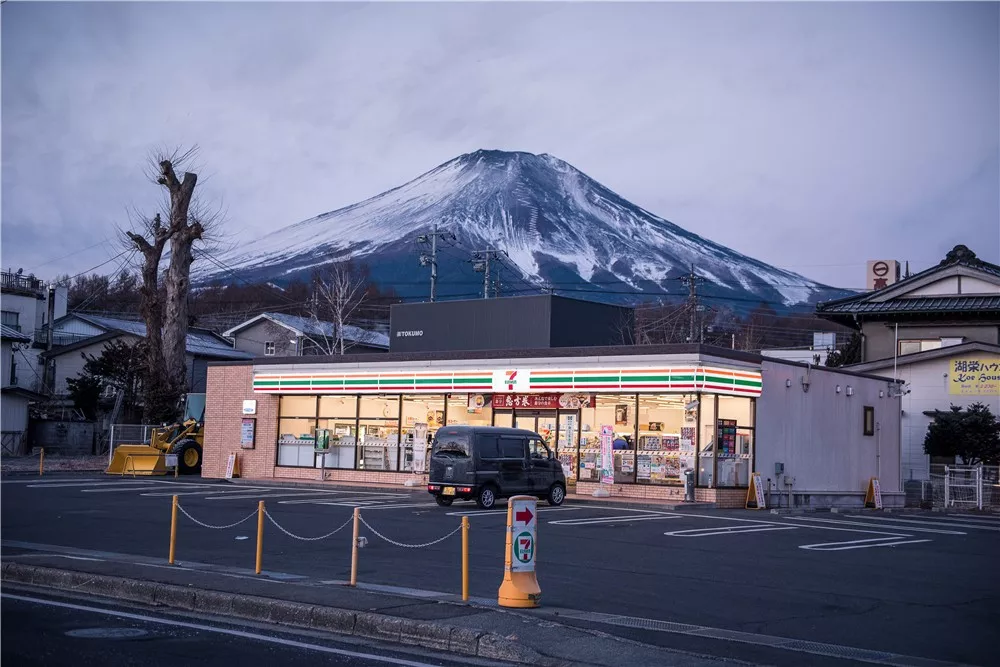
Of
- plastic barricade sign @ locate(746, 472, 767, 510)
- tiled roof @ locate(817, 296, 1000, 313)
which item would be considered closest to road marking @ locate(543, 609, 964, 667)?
plastic barricade sign @ locate(746, 472, 767, 510)

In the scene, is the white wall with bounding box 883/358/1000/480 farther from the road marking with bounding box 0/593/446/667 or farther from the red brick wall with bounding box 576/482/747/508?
A: the road marking with bounding box 0/593/446/667

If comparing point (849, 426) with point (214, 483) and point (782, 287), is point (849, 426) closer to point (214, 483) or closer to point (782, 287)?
point (214, 483)

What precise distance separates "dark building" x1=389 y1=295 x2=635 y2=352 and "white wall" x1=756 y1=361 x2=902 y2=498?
885cm

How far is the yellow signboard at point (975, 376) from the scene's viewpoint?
4131 centimetres

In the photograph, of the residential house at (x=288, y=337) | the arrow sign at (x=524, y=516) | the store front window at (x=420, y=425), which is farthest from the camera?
the residential house at (x=288, y=337)

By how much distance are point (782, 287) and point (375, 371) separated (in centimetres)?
17463

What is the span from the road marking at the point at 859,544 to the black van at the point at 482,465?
847 cm

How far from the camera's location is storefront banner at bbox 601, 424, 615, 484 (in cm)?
2941

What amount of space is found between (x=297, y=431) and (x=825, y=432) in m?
17.8

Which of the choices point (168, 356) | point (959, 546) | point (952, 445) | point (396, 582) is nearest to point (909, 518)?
point (959, 546)

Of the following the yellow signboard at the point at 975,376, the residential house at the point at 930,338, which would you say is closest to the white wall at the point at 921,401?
the residential house at the point at 930,338

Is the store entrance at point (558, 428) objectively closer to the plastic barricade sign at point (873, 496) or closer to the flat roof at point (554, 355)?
the flat roof at point (554, 355)

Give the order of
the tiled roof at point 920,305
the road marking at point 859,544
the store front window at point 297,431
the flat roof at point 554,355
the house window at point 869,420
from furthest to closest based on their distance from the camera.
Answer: the tiled roof at point 920,305 < the store front window at point 297,431 < the house window at point 869,420 < the flat roof at point 554,355 < the road marking at point 859,544

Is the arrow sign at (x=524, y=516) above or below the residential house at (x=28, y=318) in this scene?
below
